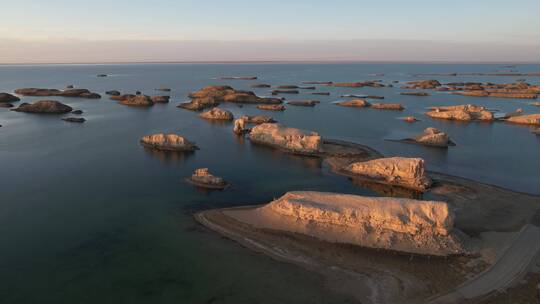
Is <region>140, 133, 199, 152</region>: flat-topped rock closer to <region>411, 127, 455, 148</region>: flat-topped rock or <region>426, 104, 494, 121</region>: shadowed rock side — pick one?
<region>411, 127, 455, 148</region>: flat-topped rock

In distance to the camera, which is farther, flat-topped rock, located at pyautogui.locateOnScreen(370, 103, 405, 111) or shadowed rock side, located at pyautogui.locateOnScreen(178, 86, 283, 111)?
shadowed rock side, located at pyautogui.locateOnScreen(178, 86, 283, 111)

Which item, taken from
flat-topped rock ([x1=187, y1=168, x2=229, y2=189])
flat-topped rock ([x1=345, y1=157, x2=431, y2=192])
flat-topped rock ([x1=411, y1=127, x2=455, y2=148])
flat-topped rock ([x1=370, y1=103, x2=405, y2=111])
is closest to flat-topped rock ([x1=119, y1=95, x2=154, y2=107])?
flat-topped rock ([x1=370, y1=103, x2=405, y2=111])

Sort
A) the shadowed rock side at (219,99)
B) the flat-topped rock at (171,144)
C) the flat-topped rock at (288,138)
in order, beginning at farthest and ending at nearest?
the shadowed rock side at (219,99) → the flat-topped rock at (171,144) → the flat-topped rock at (288,138)

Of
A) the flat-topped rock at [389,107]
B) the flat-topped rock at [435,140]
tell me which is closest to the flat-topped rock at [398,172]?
the flat-topped rock at [435,140]

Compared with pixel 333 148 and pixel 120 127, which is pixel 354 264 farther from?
pixel 120 127

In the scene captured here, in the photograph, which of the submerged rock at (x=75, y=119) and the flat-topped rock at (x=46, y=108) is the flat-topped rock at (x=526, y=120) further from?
the flat-topped rock at (x=46, y=108)

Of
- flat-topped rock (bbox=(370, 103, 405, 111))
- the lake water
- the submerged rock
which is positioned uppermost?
flat-topped rock (bbox=(370, 103, 405, 111))
